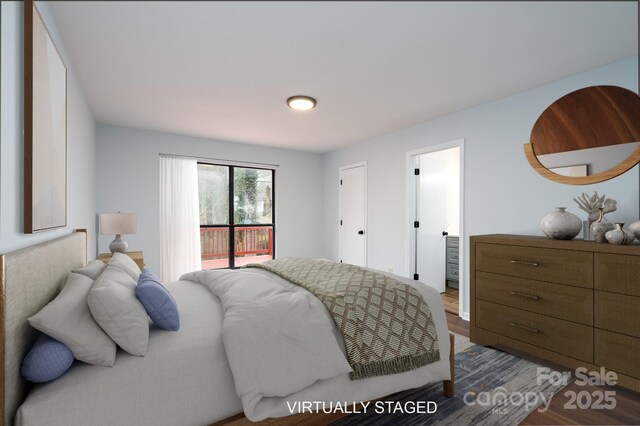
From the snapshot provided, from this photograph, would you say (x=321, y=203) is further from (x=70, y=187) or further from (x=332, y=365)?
(x=332, y=365)

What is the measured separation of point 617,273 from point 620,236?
27 centimetres

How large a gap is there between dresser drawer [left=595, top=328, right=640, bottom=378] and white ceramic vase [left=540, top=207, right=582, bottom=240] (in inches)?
27.2

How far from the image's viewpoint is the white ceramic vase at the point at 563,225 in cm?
229

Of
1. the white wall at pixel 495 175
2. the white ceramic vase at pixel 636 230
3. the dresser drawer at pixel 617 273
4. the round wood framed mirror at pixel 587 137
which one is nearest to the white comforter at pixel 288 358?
the dresser drawer at pixel 617 273

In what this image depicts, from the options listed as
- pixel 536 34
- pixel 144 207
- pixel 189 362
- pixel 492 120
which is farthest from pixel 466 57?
pixel 144 207

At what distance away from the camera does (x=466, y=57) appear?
2.21 meters

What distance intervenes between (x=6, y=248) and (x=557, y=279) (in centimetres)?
316

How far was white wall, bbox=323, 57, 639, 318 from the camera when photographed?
2.41 m

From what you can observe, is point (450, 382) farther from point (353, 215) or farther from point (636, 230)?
point (353, 215)

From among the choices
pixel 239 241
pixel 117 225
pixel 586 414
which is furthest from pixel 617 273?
pixel 239 241

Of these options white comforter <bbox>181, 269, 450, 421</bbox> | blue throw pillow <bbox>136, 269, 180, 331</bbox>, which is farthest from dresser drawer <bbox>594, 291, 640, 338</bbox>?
blue throw pillow <bbox>136, 269, 180, 331</bbox>

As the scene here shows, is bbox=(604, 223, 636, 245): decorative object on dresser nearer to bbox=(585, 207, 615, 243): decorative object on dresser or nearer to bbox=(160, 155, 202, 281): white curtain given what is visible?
bbox=(585, 207, 615, 243): decorative object on dresser

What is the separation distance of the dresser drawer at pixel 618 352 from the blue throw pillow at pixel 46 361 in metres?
2.99

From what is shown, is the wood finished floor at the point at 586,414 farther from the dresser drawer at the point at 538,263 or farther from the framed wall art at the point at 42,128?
the framed wall art at the point at 42,128
